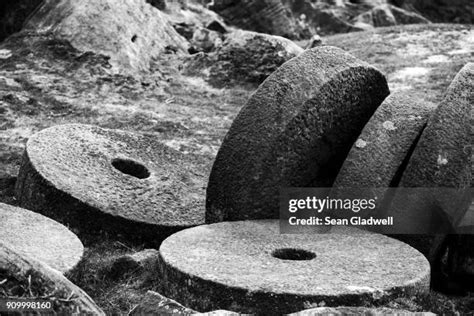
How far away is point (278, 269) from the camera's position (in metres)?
4.53

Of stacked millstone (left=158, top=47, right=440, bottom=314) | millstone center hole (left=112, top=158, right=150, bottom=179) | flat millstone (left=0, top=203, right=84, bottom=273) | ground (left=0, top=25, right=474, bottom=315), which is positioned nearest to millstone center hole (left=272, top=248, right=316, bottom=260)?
stacked millstone (left=158, top=47, right=440, bottom=314)

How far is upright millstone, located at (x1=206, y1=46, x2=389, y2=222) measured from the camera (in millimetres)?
5398

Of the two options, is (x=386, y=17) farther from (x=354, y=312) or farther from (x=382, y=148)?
(x=354, y=312)

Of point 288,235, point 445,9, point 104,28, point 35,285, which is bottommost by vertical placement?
point 445,9

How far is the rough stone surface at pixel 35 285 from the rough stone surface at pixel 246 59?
24.1ft

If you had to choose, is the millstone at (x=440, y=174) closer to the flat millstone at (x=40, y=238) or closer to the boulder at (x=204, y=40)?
the flat millstone at (x=40, y=238)

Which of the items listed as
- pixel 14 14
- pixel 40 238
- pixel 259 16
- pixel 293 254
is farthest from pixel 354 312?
pixel 259 16

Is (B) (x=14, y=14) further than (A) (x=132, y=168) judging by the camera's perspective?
Yes

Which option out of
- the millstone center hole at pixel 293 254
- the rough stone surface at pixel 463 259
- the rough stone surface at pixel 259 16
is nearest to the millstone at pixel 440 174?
the rough stone surface at pixel 463 259

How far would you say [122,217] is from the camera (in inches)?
229

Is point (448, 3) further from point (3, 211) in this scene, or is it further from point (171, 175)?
point (3, 211)

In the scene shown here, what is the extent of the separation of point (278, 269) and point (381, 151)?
1.29 metres

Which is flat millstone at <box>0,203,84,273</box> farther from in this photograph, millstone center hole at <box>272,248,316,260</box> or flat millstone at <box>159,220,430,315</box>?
millstone center hole at <box>272,248,316,260</box>

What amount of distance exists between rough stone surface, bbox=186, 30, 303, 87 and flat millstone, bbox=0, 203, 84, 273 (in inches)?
215
